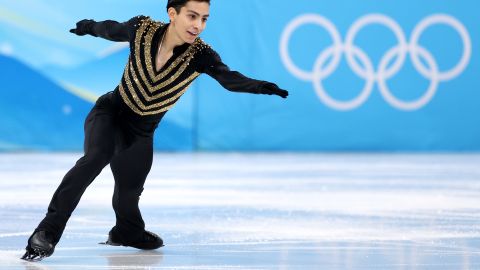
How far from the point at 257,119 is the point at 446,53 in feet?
7.96

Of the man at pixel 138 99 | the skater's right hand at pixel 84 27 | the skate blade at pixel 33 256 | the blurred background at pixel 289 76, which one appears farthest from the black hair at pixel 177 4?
the blurred background at pixel 289 76

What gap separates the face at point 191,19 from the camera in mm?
3916

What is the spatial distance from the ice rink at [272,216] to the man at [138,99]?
0.23 meters

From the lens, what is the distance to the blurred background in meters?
11.0

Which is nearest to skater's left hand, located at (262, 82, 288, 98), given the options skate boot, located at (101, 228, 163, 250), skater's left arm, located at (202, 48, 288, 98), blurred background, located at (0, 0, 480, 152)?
skater's left arm, located at (202, 48, 288, 98)

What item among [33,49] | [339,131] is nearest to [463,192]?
[339,131]

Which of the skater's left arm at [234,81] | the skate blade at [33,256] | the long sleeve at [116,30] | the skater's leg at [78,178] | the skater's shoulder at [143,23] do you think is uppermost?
the skater's shoulder at [143,23]

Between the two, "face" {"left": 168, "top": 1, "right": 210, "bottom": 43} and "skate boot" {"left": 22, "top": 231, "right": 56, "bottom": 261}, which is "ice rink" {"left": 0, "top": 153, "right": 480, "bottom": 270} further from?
"face" {"left": 168, "top": 1, "right": 210, "bottom": 43}

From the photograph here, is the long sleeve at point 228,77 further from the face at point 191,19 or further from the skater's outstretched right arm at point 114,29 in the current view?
the skater's outstretched right arm at point 114,29

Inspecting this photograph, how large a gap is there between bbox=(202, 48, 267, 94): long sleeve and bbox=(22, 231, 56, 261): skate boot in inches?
35.1

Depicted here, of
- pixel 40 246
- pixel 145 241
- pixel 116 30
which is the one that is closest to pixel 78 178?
pixel 40 246

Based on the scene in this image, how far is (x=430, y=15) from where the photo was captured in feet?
38.5

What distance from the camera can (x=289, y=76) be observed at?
11477mm

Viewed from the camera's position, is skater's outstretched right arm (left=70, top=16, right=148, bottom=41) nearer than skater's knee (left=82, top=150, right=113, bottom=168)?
No
